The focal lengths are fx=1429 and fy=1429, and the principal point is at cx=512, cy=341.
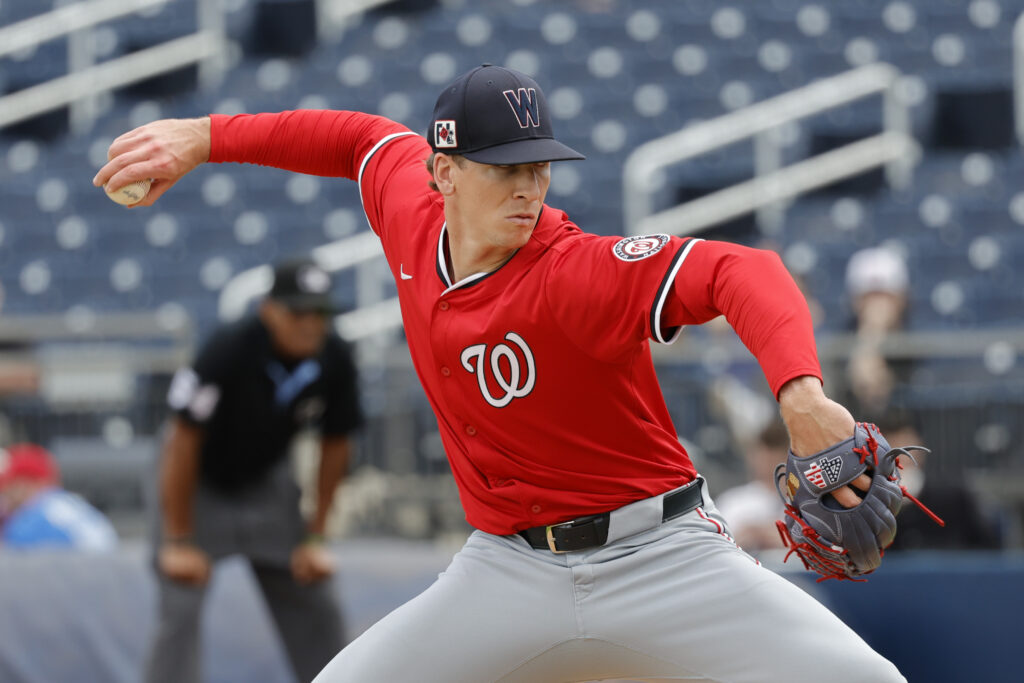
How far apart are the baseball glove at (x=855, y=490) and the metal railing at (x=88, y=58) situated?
11670 mm

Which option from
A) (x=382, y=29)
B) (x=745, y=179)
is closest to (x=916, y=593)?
(x=745, y=179)

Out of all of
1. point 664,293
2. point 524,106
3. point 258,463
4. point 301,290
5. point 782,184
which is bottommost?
point 258,463

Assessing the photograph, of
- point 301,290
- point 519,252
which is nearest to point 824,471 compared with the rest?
point 519,252

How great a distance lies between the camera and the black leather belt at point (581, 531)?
3.17 m

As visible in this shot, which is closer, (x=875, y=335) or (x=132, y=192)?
(x=132, y=192)

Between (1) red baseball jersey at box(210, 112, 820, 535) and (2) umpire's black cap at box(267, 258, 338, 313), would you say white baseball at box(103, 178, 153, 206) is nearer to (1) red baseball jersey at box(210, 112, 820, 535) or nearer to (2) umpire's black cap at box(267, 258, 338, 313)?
(1) red baseball jersey at box(210, 112, 820, 535)

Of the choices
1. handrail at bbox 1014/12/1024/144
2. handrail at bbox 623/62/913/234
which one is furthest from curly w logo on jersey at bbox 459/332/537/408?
handrail at bbox 1014/12/1024/144

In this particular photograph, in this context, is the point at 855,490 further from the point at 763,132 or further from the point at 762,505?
the point at 763,132

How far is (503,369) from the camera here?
3105mm

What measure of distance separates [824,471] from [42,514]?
→ 5.93m

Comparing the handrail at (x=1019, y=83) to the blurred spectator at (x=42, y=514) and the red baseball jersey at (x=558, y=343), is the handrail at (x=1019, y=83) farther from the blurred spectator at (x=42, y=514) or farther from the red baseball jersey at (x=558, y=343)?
the red baseball jersey at (x=558, y=343)

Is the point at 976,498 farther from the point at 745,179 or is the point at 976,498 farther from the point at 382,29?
the point at 382,29

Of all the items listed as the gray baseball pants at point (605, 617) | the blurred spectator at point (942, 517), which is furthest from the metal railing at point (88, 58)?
the gray baseball pants at point (605, 617)

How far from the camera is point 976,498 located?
6.68 meters
